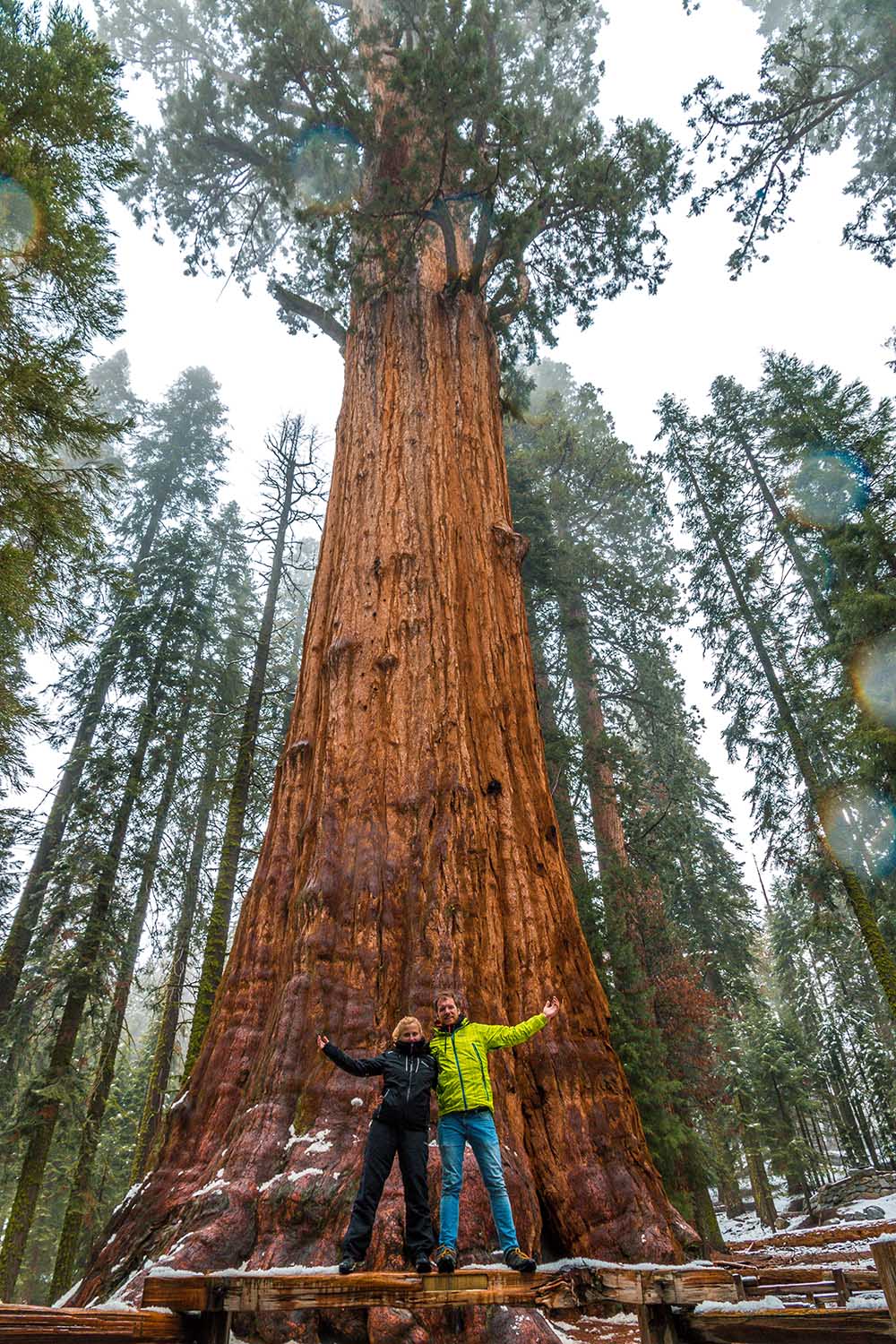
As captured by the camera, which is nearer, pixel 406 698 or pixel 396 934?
pixel 396 934

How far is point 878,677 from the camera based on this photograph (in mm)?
12727

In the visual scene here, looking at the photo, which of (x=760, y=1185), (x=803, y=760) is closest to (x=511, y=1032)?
(x=803, y=760)

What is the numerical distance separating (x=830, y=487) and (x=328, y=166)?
36.3 ft

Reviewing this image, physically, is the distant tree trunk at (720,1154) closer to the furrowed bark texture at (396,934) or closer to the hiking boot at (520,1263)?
the furrowed bark texture at (396,934)

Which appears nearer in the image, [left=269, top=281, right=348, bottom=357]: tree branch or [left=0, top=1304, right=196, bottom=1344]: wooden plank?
[left=0, top=1304, right=196, bottom=1344]: wooden plank

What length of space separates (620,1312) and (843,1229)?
9663 mm

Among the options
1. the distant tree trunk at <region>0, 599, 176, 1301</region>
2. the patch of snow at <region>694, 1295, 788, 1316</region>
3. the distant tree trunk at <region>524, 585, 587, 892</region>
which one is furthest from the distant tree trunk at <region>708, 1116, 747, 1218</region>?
the distant tree trunk at <region>0, 599, 176, 1301</region>

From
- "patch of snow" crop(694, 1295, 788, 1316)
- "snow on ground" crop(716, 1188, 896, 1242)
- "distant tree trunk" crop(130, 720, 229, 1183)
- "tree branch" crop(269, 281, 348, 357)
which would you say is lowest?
"patch of snow" crop(694, 1295, 788, 1316)

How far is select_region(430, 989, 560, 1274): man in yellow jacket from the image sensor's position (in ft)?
12.0

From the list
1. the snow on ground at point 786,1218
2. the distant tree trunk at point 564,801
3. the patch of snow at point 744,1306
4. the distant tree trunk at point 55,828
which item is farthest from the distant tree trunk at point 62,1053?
the snow on ground at point 786,1218

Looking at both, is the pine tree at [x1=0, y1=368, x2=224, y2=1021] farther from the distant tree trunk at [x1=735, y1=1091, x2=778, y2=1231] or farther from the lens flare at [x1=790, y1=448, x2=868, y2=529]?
the distant tree trunk at [x1=735, y1=1091, x2=778, y2=1231]

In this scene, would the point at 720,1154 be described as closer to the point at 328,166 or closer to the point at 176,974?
the point at 176,974

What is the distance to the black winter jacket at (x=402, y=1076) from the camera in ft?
12.9

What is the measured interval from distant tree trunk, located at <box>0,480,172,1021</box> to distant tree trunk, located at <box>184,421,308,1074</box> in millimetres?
3274
